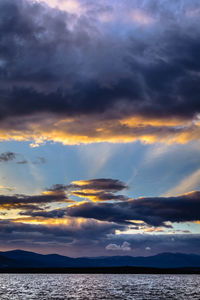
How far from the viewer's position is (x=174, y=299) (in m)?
133

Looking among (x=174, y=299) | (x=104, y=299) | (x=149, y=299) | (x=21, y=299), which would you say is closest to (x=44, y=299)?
(x=21, y=299)

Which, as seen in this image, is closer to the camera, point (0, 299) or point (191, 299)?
point (0, 299)

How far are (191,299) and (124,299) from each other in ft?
86.8

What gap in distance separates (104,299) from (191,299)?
3322 cm

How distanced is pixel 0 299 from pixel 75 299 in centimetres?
2704

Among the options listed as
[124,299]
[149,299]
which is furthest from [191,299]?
[124,299]

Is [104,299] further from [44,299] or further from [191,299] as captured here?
[191,299]

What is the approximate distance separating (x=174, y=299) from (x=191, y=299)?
7082 millimetres

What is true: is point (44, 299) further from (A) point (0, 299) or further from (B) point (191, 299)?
(B) point (191, 299)

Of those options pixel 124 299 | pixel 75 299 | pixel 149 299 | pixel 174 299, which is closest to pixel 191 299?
pixel 174 299

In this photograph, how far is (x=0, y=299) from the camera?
412ft

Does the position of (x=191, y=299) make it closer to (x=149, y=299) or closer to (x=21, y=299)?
(x=149, y=299)

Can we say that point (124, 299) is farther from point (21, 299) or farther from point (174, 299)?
point (21, 299)

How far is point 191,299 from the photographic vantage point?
135 metres
